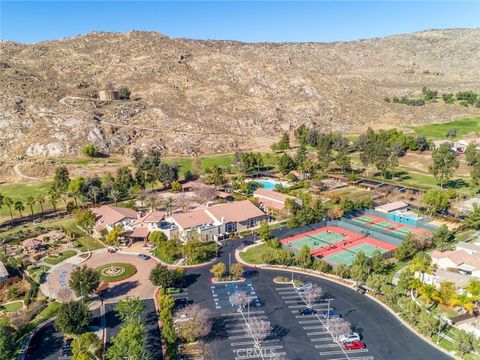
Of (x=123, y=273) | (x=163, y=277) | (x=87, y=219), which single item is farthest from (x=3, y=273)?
(x=163, y=277)

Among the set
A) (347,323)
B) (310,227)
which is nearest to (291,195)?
(310,227)

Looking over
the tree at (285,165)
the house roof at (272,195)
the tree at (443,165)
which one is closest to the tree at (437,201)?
the tree at (443,165)

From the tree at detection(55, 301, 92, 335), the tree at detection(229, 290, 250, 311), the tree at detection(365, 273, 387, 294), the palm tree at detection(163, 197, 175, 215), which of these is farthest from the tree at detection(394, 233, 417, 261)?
the tree at detection(55, 301, 92, 335)

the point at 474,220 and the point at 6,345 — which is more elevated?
the point at 474,220

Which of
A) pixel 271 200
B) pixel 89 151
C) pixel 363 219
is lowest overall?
pixel 363 219

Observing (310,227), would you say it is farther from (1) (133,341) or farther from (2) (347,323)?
(1) (133,341)

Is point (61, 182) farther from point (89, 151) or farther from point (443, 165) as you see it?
point (443, 165)

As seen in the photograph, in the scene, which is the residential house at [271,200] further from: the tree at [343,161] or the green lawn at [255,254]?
the tree at [343,161]
